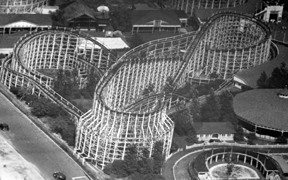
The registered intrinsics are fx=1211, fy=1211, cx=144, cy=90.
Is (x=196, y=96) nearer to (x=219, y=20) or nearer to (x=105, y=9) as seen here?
(x=219, y=20)

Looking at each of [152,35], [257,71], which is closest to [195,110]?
[257,71]

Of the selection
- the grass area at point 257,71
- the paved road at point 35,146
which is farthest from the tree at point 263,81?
the paved road at point 35,146

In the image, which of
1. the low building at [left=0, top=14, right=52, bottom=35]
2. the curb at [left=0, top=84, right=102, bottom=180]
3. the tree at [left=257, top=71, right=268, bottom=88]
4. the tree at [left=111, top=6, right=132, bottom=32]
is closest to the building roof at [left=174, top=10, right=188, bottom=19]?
the tree at [left=111, top=6, right=132, bottom=32]

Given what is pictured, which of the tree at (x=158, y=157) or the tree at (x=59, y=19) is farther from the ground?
the tree at (x=59, y=19)

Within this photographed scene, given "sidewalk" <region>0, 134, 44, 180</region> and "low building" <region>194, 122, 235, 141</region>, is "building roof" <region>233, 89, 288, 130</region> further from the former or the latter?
"sidewalk" <region>0, 134, 44, 180</region>

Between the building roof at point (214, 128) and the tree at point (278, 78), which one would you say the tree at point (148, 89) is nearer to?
the building roof at point (214, 128)

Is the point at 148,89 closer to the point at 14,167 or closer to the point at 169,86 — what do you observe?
the point at 169,86
